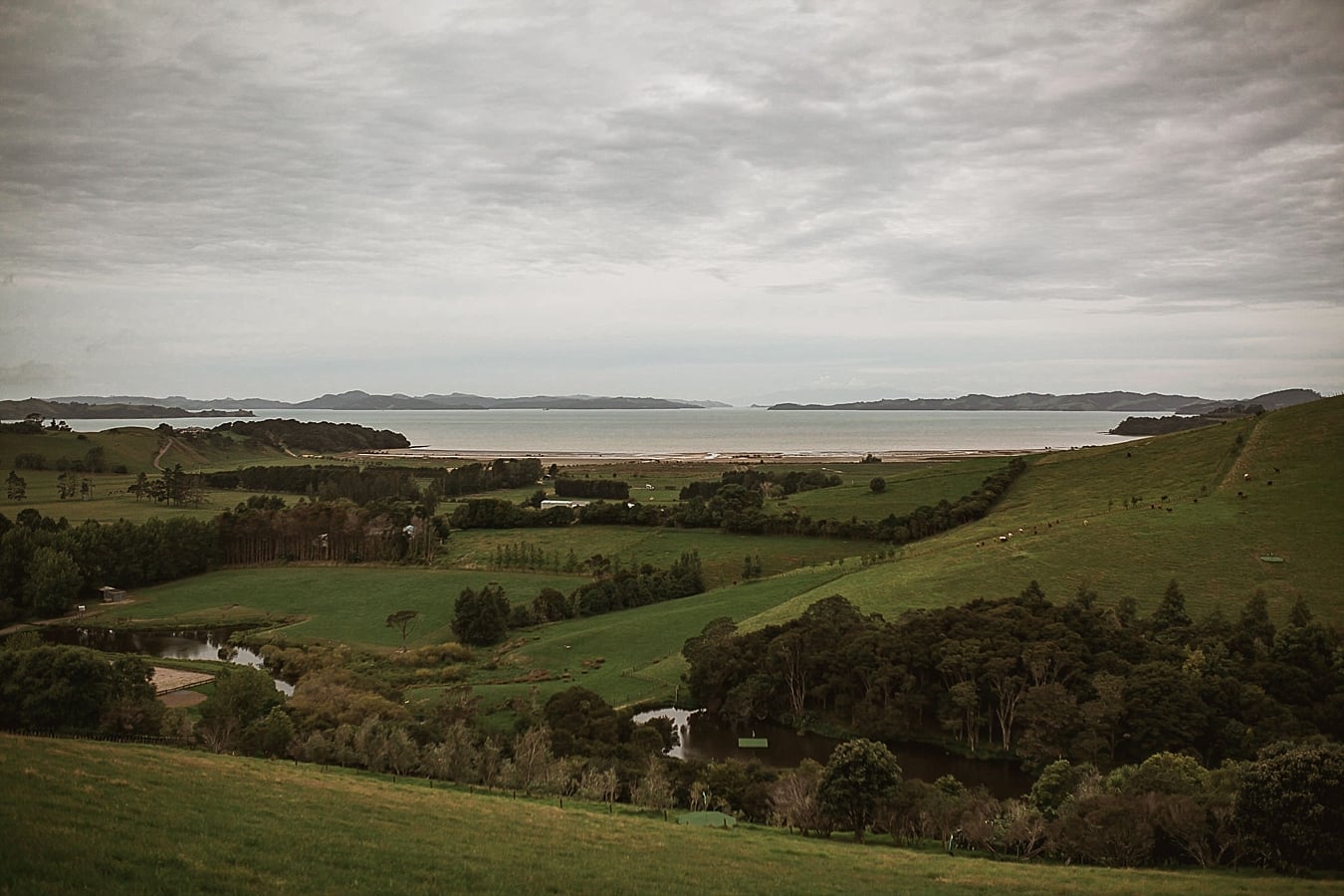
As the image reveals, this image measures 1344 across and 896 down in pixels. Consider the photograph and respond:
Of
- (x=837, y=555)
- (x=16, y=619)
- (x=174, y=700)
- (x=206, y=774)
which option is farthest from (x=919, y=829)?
(x=16, y=619)

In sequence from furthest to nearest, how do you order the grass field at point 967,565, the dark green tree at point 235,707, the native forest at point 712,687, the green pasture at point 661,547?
the green pasture at point 661,547, the grass field at point 967,565, the dark green tree at point 235,707, the native forest at point 712,687

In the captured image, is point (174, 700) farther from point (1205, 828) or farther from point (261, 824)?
point (1205, 828)

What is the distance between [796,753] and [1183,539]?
4339cm

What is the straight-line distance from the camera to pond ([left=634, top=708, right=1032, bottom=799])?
4522cm

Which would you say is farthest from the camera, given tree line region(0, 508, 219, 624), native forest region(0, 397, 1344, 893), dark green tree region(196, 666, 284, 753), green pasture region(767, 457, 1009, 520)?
green pasture region(767, 457, 1009, 520)

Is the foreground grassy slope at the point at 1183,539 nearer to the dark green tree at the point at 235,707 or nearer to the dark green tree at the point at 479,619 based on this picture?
the dark green tree at the point at 479,619

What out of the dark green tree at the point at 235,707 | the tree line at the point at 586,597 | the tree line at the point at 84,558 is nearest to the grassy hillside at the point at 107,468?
the tree line at the point at 84,558

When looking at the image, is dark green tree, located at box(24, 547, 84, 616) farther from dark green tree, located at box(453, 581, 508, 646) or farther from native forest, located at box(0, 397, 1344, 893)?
dark green tree, located at box(453, 581, 508, 646)

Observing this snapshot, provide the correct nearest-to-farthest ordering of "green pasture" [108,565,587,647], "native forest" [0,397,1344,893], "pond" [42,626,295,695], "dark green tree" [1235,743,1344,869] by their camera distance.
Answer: "native forest" [0,397,1344,893] < "dark green tree" [1235,743,1344,869] < "pond" [42,626,295,695] < "green pasture" [108,565,587,647]

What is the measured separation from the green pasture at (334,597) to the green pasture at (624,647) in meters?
10.6

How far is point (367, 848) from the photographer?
56.8 ft

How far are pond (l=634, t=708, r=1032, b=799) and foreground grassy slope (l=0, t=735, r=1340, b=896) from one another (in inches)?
755

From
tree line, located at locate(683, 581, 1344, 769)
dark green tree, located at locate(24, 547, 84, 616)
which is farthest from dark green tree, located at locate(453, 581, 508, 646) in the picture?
dark green tree, located at locate(24, 547, 84, 616)

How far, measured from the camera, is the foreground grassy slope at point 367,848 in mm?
13602
